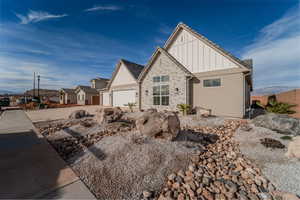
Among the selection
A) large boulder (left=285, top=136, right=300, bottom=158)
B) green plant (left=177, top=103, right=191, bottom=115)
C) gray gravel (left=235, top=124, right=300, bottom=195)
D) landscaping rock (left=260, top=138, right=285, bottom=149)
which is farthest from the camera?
green plant (left=177, top=103, right=191, bottom=115)

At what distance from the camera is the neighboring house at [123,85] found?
52.9 ft

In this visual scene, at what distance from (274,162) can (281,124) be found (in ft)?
12.0

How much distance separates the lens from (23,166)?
356cm

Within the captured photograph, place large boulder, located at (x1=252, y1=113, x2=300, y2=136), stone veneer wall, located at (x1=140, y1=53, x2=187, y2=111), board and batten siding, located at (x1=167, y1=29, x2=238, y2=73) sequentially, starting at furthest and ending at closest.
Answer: stone veneer wall, located at (x1=140, y1=53, x2=187, y2=111) < board and batten siding, located at (x1=167, y1=29, x2=238, y2=73) < large boulder, located at (x1=252, y1=113, x2=300, y2=136)

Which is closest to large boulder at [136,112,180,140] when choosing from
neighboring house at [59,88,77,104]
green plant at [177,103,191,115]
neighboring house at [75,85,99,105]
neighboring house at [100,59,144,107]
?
green plant at [177,103,191,115]

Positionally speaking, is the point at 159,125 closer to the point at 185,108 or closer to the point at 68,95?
the point at 185,108

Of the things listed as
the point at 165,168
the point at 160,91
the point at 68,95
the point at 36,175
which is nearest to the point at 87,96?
the point at 68,95

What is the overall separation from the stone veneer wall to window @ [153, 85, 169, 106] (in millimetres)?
345

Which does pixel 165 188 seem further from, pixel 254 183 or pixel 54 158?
pixel 54 158

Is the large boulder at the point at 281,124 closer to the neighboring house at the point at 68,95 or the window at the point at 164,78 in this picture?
the window at the point at 164,78

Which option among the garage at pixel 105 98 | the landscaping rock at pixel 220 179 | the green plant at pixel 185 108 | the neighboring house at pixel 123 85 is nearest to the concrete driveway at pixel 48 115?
the neighboring house at pixel 123 85

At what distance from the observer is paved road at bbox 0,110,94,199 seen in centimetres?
264

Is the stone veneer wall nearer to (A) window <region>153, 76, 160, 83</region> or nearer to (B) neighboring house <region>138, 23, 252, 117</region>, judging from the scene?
(B) neighboring house <region>138, 23, 252, 117</region>

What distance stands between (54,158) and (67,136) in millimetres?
2079
